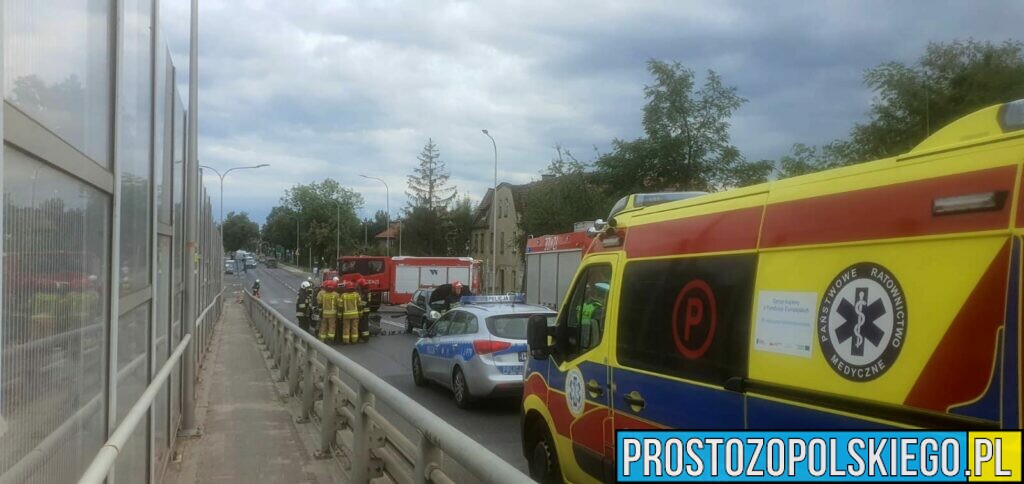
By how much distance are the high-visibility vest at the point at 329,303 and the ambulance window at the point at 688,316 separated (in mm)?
17918

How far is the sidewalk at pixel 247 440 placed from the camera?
6.89m

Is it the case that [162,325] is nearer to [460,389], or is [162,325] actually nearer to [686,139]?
[460,389]

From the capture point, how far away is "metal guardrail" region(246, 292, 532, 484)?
326 cm

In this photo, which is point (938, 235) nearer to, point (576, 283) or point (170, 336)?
point (576, 283)

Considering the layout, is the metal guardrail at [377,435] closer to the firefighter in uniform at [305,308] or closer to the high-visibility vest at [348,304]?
the high-visibility vest at [348,304]

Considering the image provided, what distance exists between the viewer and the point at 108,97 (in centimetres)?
345

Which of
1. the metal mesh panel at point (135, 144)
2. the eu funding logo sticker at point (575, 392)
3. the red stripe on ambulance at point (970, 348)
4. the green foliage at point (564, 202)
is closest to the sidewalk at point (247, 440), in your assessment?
the eu funding logo sticker at point (575, 392)

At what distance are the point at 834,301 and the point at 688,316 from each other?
1.13 m

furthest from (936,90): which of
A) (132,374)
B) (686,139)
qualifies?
(132,374)

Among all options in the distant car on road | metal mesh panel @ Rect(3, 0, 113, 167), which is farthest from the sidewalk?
the distant car on road

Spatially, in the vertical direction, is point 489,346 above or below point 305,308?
above

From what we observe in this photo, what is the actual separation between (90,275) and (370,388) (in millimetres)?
2560

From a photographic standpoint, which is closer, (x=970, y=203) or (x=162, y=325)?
(x=970, y=203)

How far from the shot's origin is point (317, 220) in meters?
122
